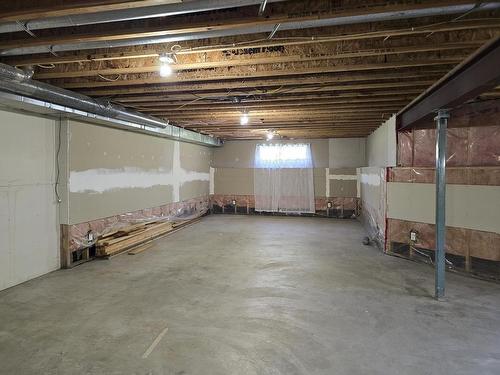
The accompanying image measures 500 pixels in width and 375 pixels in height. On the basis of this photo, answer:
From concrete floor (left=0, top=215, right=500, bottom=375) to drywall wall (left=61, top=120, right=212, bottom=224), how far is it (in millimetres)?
980

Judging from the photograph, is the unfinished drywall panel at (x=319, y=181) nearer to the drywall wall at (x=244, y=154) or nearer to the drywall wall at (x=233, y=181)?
the drywall wall at (x=244, y=154)

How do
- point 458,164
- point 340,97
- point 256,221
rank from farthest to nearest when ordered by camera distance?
point 256,221, point 458,164, point 340,97

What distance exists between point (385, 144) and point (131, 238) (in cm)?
475

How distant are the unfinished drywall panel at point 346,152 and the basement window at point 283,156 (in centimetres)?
64

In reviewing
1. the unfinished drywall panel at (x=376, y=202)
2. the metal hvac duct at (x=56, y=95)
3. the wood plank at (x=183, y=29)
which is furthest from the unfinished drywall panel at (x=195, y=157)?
the wood plank at (x=183, y=29)

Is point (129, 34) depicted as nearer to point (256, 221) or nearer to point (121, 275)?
point (121, 275)

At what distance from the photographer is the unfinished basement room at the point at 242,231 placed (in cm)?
221

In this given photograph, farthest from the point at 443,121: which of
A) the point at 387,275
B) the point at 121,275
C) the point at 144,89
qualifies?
the point at 121,275

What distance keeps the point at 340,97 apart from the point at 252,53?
1.79 metres

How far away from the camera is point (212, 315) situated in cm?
299

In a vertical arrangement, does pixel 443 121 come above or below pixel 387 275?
above

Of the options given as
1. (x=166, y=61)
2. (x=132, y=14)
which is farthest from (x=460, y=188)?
(x=132, y=14)

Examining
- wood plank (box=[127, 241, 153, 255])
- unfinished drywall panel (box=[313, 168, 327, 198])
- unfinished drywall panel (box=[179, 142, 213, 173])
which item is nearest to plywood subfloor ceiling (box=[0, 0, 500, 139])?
wood plank (box=[127, 241, 153, 255])

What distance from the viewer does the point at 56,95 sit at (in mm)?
3451
